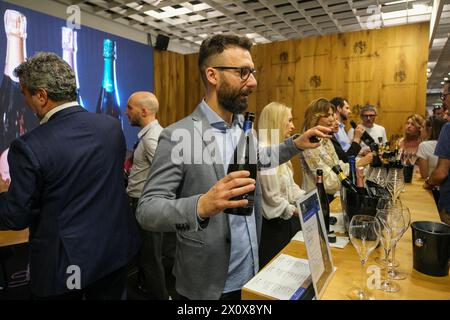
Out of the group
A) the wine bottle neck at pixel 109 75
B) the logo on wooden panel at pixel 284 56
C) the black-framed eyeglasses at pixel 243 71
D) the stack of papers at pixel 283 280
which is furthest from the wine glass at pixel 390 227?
the wine bottle neck at pixel 109 75

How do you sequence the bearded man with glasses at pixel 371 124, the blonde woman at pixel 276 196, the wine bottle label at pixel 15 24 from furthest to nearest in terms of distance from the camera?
the bearded man with glasses at pixel 371 124, the wine bottle label at pixel 15 24, the blonde woman at pixel 276 196

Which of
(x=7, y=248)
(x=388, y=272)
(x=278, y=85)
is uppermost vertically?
(x=278, y=85)

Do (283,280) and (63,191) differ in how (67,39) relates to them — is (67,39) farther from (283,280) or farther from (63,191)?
(283,280)

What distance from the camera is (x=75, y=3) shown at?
493 cm

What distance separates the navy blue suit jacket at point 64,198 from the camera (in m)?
1.26

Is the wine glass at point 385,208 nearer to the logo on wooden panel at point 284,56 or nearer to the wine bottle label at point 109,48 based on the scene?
the logo on wooden panel at point 284,56

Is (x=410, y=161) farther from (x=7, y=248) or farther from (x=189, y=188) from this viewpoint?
(x=7, y=248)

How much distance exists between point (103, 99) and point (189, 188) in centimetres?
434

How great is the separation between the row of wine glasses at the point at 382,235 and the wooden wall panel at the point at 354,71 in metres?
3.74

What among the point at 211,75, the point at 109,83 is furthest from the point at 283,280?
the point at 109,83

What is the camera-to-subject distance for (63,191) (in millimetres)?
1322

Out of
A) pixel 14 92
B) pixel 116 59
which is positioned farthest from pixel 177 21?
pixel 14 92

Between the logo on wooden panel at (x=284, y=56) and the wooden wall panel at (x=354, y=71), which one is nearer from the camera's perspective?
the wooden wall panel at (x=354, y=71)

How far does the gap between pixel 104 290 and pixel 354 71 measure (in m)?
4.42
